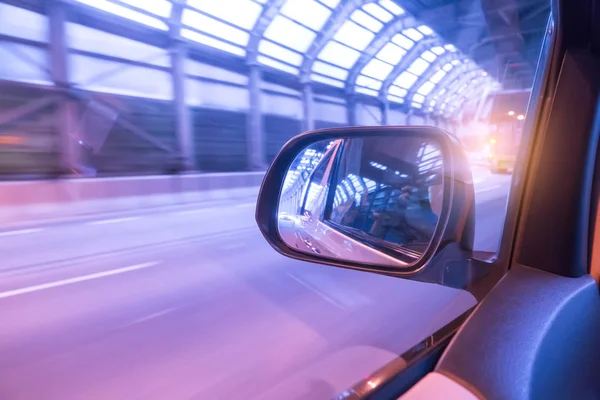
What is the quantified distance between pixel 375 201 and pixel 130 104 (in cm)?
1300

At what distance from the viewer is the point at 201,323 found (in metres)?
3.12

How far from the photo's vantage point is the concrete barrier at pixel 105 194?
8.95 m

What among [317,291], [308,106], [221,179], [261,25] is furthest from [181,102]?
[317,291]

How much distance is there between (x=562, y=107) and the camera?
122 cm

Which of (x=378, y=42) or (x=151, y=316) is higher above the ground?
(x=378, y=42)

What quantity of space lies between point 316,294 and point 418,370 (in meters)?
2.36

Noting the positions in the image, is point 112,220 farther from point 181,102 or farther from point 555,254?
point 555,254

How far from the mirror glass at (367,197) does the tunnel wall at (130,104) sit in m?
6.62

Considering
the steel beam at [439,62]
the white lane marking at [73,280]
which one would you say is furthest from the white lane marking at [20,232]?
the steel beam at [439,62]

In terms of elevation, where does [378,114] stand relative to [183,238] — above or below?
above

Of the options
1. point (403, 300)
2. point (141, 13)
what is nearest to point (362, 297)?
point (403, 300)

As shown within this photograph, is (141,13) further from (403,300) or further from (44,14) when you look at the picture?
(403,300)

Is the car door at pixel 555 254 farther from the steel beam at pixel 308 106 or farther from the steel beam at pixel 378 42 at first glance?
the steel beam at pixel 308 106

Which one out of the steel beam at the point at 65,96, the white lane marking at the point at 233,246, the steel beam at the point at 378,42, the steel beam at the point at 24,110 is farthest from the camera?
the steel beam at the point at 378,42
